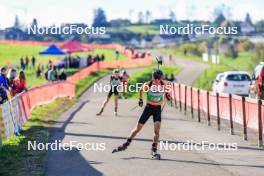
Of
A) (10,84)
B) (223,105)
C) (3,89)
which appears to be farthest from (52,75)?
(223,105)

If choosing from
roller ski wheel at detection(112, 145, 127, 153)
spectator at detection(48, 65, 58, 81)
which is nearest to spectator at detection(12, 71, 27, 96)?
roller ski wheel at detection(112, 145, 127, 153)

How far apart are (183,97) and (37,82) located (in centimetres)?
2360

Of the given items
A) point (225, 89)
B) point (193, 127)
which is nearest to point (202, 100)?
point (193, 127)

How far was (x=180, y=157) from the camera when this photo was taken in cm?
1244

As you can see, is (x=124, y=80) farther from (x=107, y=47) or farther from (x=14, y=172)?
(x=107, y=47)
